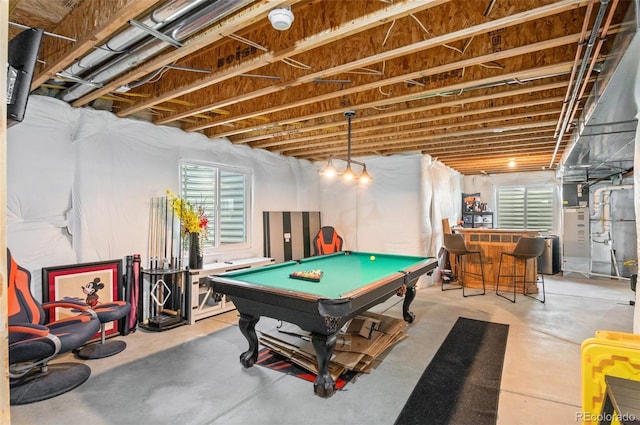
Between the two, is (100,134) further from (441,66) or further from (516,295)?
(516,295)

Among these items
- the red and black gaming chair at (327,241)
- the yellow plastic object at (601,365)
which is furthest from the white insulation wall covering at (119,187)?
the yellow plastic object at (601,365)

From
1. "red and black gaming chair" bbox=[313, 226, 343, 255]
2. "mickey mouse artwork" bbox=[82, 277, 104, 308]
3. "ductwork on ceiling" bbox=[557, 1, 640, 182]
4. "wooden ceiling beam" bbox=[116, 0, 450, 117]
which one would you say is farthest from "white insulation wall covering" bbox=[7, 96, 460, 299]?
"ductwork on ceiling" bbox=[557, 1, 640, 182]

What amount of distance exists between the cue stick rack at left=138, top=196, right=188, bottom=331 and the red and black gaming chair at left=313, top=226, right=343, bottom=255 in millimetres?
2777

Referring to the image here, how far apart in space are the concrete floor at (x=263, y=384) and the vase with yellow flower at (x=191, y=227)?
88cm

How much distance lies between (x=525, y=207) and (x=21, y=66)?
1071 centimetres

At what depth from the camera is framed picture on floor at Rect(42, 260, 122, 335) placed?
352 cm

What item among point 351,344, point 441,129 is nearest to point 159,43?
point 351,344

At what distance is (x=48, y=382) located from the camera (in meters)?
2.83

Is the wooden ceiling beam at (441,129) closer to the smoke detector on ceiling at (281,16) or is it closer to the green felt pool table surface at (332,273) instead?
the green felt pool table surface at (332,273)

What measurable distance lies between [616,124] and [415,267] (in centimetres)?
237

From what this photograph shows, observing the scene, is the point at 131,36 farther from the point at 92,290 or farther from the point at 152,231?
the point at 152,231

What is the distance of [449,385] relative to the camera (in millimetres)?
2896

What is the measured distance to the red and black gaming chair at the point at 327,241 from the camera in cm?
666

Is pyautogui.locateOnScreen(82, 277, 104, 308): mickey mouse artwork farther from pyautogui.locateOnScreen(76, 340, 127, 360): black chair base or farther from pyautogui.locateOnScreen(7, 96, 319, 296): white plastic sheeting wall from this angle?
pyautogui.locateOnScreen(76, 340, 127, 360): black chair base
